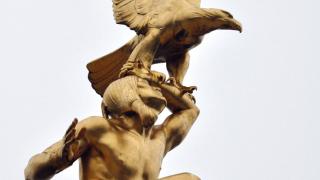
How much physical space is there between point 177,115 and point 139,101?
525 mm

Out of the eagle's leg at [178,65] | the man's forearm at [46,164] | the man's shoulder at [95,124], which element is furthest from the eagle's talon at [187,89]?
the man's forearm at [46,164]

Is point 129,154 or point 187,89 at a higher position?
point 187,89

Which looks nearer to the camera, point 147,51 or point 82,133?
point 82,133

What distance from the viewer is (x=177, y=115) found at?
6.60 meters

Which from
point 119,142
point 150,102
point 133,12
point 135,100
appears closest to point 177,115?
point 150,102

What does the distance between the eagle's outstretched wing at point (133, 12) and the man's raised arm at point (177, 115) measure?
1.71 ft

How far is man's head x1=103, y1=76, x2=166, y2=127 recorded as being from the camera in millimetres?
6098

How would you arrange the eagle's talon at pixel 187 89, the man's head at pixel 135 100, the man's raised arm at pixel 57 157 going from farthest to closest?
the eagle's talon at pixel 187 89 < the man's head at pixel 135 100 < the man's raised arm at pixel 57 157

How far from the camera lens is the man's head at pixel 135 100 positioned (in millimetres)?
6098

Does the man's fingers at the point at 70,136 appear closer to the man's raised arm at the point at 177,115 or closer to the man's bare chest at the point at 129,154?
the man's bare chest at the point at 129,154

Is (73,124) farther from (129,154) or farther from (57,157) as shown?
(129,154)

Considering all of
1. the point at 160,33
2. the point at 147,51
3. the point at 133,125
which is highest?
the point at 160,33

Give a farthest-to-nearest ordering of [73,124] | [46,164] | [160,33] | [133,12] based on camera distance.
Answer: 1. [133,12]
2. [160,33]
3. [46,164]
4. [73,124]

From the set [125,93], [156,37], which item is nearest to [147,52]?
[156,37]
